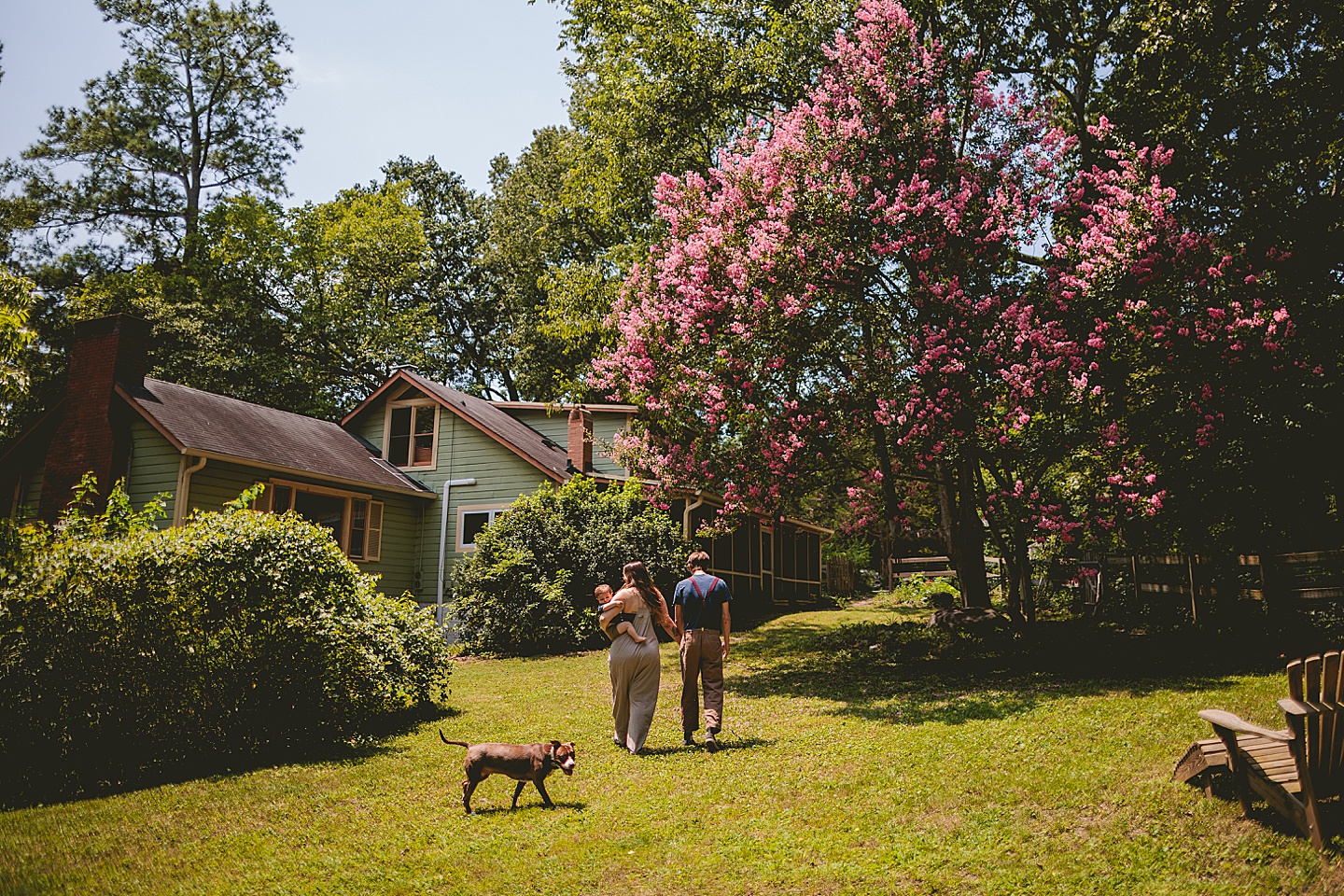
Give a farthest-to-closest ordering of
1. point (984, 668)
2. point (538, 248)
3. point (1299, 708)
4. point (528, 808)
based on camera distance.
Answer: point (538, 248), point (984, 668), point (528, 808), point (1299, 708)

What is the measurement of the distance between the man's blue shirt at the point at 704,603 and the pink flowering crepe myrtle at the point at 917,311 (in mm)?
4493

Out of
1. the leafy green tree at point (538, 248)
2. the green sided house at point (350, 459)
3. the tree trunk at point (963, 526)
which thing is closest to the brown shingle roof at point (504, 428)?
the green sided house at point (350, 459)

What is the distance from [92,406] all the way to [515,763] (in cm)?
1841

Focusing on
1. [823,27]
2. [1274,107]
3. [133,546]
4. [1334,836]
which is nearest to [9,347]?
[133,546]

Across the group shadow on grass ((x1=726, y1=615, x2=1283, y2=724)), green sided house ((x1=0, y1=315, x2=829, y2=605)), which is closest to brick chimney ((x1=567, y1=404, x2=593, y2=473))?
green sided house ((x1=0, y1=315, x2=829, y2=605))

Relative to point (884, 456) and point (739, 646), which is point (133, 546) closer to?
point (884, 456)

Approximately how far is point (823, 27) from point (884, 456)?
9512 mm

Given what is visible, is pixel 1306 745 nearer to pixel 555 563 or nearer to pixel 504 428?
pixel 555 563

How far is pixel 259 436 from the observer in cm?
2203

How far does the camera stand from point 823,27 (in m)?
17.9

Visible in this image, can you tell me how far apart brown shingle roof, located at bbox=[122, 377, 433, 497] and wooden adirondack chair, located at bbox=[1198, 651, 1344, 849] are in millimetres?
19286

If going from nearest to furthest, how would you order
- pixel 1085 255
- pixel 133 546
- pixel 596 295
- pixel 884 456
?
pixel 133 546 → pixel 1085 255 → pixel 884 456 → pixel 596 295

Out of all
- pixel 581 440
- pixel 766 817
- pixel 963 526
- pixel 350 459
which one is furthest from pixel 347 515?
pixel 766 817

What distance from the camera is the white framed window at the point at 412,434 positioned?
2553 cm
